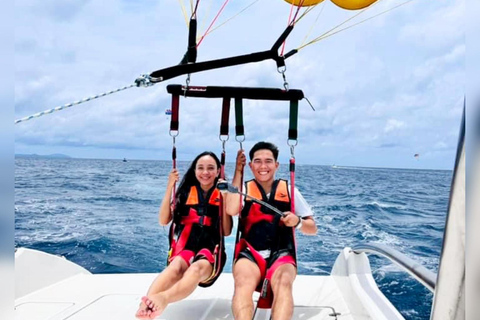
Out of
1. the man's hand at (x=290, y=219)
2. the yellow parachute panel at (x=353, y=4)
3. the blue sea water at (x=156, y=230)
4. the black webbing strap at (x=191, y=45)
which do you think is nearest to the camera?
the man's hand at (x=290, y=219)

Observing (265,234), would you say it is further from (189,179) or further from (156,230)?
(156,230)

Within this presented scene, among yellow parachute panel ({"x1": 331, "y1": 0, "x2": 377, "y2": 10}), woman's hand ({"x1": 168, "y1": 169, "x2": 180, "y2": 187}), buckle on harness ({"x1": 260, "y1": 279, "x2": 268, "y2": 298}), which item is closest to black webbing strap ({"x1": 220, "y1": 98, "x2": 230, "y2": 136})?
woman's hand ({"x1": 168, "y1": 169, "x2": 180, "y2": 187})

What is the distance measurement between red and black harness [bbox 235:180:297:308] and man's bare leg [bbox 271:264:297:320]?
43 millimetres

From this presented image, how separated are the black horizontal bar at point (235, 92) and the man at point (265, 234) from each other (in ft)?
0.84

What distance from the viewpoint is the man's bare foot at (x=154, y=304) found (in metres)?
1.68

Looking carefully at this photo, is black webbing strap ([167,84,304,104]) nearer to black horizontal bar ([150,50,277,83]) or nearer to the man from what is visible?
Answer: black horizontal bar ([150,50,277,83])

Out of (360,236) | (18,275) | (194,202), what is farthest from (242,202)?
(360,236)

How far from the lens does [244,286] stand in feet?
5.97

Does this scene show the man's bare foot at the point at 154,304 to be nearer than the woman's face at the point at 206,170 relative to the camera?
Yes

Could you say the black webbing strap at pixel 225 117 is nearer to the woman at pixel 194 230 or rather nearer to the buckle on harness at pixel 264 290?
the woman at pixel 194 230

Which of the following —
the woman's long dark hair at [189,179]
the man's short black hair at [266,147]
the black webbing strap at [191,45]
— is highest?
the black webbing strap at [191,45]

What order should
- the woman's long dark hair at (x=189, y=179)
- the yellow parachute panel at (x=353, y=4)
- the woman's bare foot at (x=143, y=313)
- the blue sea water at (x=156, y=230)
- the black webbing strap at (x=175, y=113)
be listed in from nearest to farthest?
the woman's bare foot at (x=143, y=313)
the black webbing strap at (x=175, y=113)
the woman's long dark hair at (x=189, y=179)
the yellow parachute panel at (x=353, y=4)
the blue sea water at (x=156, y=230)

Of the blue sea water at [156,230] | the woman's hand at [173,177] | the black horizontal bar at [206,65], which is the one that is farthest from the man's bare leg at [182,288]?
the blue sea water at [156,230]

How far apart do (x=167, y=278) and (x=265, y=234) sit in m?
0.52
